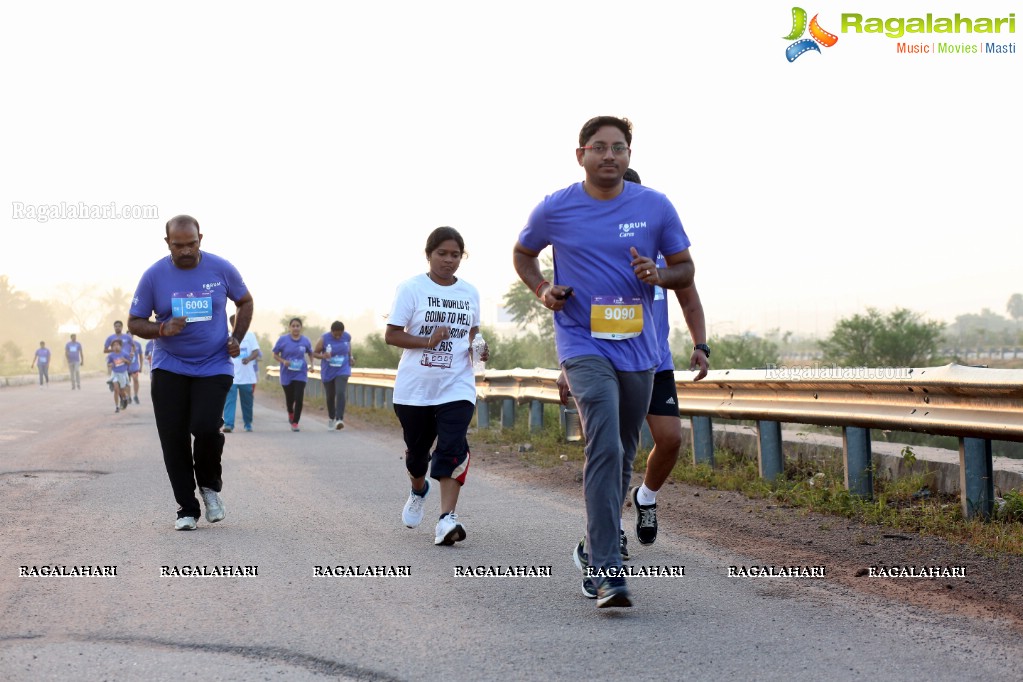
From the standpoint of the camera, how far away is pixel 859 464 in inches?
322

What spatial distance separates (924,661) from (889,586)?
1420mm

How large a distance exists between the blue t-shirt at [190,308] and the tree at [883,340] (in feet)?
58.5

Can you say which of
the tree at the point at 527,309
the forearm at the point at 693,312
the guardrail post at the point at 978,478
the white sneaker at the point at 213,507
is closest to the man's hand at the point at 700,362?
the forearm at the point at 693,312

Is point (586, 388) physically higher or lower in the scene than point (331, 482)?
higher

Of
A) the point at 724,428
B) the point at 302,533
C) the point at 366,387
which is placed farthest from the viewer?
the point at 366,387

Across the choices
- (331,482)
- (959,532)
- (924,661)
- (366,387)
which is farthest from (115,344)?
(924,661)

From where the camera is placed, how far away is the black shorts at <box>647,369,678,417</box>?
625 cm

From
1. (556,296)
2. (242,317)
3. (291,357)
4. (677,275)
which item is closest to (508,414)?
(291,357)

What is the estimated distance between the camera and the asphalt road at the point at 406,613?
13.8 feet

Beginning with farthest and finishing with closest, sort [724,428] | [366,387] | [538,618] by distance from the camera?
[366,387]
[724,428]
[538,618]

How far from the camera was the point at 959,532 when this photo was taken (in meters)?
6.80

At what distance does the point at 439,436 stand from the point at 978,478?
313 centimetres

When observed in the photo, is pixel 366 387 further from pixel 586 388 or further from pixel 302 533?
pixel 586 388

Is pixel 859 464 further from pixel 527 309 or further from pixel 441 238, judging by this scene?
pixel 527 309
